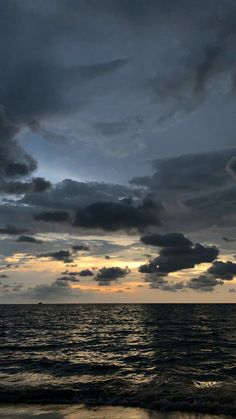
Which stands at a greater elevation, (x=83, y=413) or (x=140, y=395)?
(x=83, y=413)

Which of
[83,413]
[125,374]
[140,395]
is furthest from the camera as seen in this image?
[125,374]

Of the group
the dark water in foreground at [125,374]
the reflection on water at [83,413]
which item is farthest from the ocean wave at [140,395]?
the reflection on water at [83,413]

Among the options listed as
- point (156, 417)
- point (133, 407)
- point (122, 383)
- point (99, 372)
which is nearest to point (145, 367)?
point (99, 372)

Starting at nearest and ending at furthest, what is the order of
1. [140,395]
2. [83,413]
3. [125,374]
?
[83,413] < [140,395] < [125,374]

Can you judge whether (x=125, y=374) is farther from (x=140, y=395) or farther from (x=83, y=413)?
(x=83, y=413)

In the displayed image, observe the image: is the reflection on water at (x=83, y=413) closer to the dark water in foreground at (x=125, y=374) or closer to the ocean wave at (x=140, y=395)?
the ocean wave at (x=140, y=395)

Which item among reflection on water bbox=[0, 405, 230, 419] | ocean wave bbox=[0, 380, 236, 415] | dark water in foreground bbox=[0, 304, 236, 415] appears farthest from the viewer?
dark water in foreground bbox=[0, 304, 236, 415]

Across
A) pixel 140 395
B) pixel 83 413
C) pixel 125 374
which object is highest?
pixel 83 413

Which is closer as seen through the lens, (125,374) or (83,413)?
(83,413)

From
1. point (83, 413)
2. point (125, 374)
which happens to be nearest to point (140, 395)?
point (83, 413)

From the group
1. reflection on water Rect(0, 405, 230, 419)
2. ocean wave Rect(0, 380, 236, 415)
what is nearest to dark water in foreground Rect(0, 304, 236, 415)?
ocean wave Rect(0, 380, 236, 415)

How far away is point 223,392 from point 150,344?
80.3 ft

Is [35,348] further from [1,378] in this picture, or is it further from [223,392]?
[223,392]

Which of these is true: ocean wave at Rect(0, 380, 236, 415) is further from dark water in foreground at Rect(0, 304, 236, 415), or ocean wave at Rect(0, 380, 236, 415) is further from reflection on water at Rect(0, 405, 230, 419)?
reflection on water at Rect(0, 405, 230, 419)
